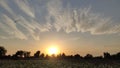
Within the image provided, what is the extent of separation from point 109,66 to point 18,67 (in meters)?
18.6

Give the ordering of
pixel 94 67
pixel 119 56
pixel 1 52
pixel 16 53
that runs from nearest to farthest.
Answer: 1. pixel 94 67
2. pixel 119 56
3. pixel 16 53
4. pixel 1 52

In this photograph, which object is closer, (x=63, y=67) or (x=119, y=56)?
(x=63, y=67)

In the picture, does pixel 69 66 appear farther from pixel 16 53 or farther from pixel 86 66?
pixel 16 53

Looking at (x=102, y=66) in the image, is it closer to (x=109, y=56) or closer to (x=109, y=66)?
(x=109, y=66)

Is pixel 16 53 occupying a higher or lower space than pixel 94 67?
higher

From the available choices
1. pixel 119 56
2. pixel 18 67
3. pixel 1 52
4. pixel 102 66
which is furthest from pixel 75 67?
pixel 1 52

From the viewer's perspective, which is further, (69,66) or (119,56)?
(119,56)

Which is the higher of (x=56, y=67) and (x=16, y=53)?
(x=16, y=53)

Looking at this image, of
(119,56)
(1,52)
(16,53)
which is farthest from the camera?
(1,52)

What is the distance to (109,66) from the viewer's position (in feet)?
158

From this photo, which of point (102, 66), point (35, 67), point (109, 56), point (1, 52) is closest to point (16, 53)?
point (1, 52)

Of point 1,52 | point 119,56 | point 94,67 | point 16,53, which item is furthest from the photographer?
point 1,52

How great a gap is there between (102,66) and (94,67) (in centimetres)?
166

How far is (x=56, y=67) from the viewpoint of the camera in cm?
4912
